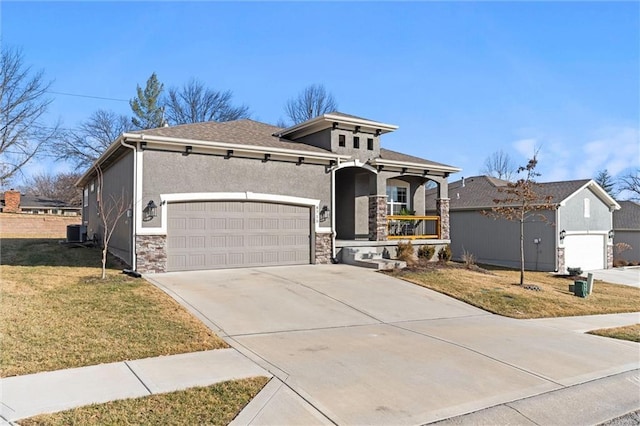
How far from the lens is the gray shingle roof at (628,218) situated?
31453mm

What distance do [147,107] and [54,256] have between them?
2585cm

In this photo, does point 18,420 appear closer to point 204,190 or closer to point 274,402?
point 274,402

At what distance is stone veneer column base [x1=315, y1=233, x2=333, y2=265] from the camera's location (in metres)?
16.3

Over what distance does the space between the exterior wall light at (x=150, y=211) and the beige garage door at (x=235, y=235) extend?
466 mm

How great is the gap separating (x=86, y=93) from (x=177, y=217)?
925 inches

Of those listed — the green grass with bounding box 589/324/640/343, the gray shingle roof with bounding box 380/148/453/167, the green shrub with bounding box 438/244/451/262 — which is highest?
the gray shingle roof with bounding box 380/148/453/167

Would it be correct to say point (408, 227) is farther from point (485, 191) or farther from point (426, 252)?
point (485, 191)

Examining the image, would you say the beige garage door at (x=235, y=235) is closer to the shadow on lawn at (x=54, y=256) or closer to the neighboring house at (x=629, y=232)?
the shadow on lawn at (x=54, y=256)

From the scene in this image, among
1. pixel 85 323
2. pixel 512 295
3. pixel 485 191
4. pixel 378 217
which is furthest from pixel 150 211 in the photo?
pixel 485 191

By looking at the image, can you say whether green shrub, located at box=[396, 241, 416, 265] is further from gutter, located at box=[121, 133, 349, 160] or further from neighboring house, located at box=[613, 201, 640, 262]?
neighboring house, located at box=[613, 201, 640, 262]

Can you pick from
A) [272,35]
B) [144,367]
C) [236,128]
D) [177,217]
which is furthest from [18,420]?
[236,128]

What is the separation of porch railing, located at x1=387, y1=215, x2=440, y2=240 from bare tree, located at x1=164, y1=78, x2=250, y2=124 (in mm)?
26353

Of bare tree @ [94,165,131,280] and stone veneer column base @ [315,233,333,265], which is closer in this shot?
bare tree @ [94,165,131,280]

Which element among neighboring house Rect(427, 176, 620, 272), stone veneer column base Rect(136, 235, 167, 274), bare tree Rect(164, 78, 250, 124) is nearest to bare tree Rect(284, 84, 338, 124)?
bare tree Rect(164, 78, 250, 124)
